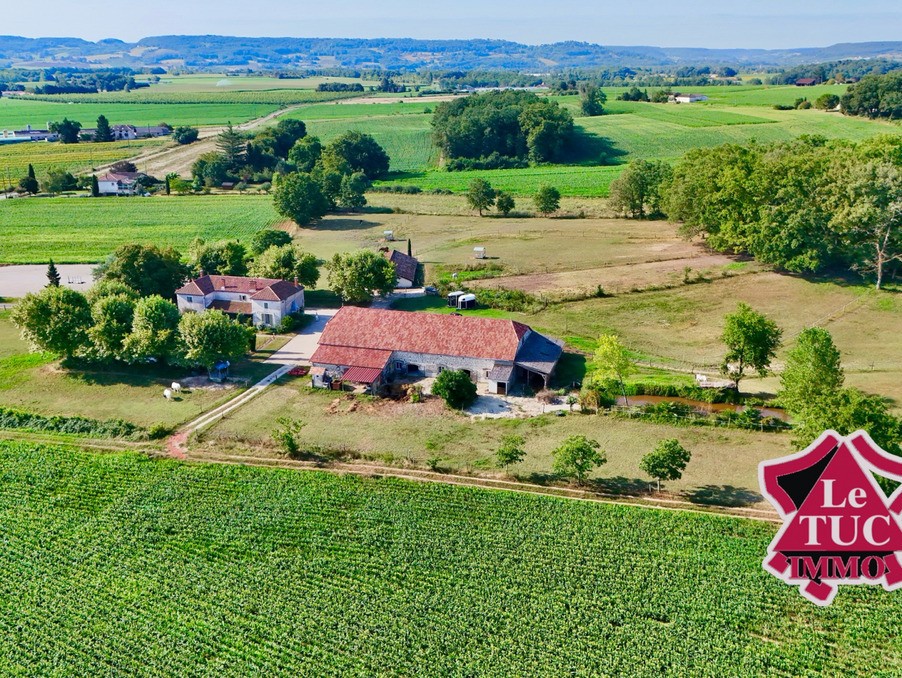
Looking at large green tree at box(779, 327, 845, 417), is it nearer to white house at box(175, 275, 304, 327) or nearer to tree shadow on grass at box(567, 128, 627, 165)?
white house at box(175, 275, 304, 327)

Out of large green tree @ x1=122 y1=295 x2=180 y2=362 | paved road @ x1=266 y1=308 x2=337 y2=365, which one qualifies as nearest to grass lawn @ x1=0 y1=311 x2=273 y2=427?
paved road @ x1=266 y1=308 x2=337 y2=365

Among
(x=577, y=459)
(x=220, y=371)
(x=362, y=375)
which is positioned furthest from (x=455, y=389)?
(x=220, y=371)

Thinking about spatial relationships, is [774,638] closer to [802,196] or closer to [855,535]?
[855,535]

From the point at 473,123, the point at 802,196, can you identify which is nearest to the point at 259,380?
the point at 802,196

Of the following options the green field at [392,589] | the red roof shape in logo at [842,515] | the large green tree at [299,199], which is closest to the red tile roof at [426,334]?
the green field at [392,589]

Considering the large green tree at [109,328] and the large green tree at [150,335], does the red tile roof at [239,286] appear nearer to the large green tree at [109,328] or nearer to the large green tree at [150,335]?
the large green tree at [109,328]

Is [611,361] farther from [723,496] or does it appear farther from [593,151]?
[593,151]
